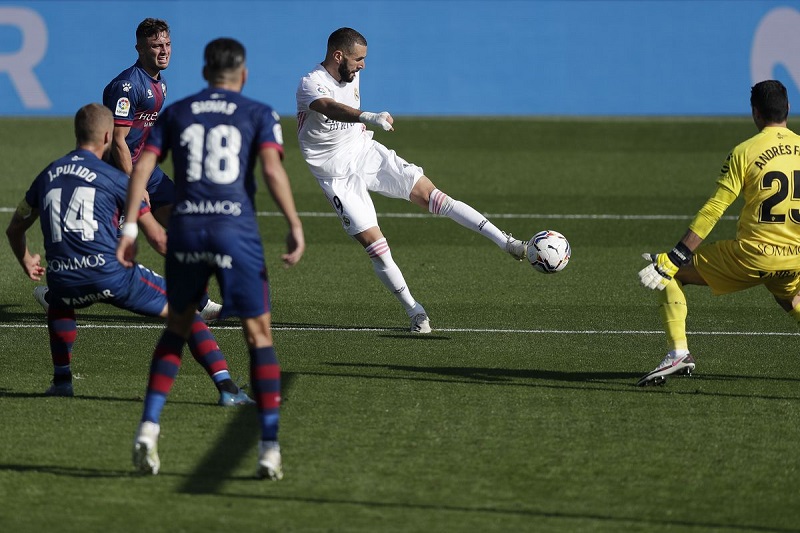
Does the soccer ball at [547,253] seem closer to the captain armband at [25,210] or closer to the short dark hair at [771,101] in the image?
the short dark hair at [771,101]

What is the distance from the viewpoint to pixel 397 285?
939cm

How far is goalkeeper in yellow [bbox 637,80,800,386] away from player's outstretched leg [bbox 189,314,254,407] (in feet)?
8.00

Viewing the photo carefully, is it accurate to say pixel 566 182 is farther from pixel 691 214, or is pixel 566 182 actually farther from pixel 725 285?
pixel 725 285

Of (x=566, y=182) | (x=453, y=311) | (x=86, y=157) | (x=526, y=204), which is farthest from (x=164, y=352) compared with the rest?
(x=566, y=182)

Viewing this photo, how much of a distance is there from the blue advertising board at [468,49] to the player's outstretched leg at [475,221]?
1568 cm

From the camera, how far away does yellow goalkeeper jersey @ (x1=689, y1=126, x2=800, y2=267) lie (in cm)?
718

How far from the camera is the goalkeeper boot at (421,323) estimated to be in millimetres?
9289

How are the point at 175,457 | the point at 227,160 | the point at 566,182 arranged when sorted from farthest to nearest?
the point at 566,182, the point at 175,457, the point at 227,160

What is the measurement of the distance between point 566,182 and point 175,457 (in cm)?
1321

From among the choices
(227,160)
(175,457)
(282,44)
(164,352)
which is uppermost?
(282,44)

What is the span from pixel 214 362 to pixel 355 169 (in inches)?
128

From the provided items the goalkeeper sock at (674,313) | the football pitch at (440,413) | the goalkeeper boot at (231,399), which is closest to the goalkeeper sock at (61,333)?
the football pitch at (440,413)

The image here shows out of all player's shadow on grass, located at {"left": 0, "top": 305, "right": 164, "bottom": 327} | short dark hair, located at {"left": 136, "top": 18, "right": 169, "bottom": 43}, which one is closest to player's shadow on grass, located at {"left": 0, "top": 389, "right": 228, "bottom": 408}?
player's shadow on grass, located at {"left": 0, "top": 305, "right": 164, "bottom": 327}

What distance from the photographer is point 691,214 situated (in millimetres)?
15914
